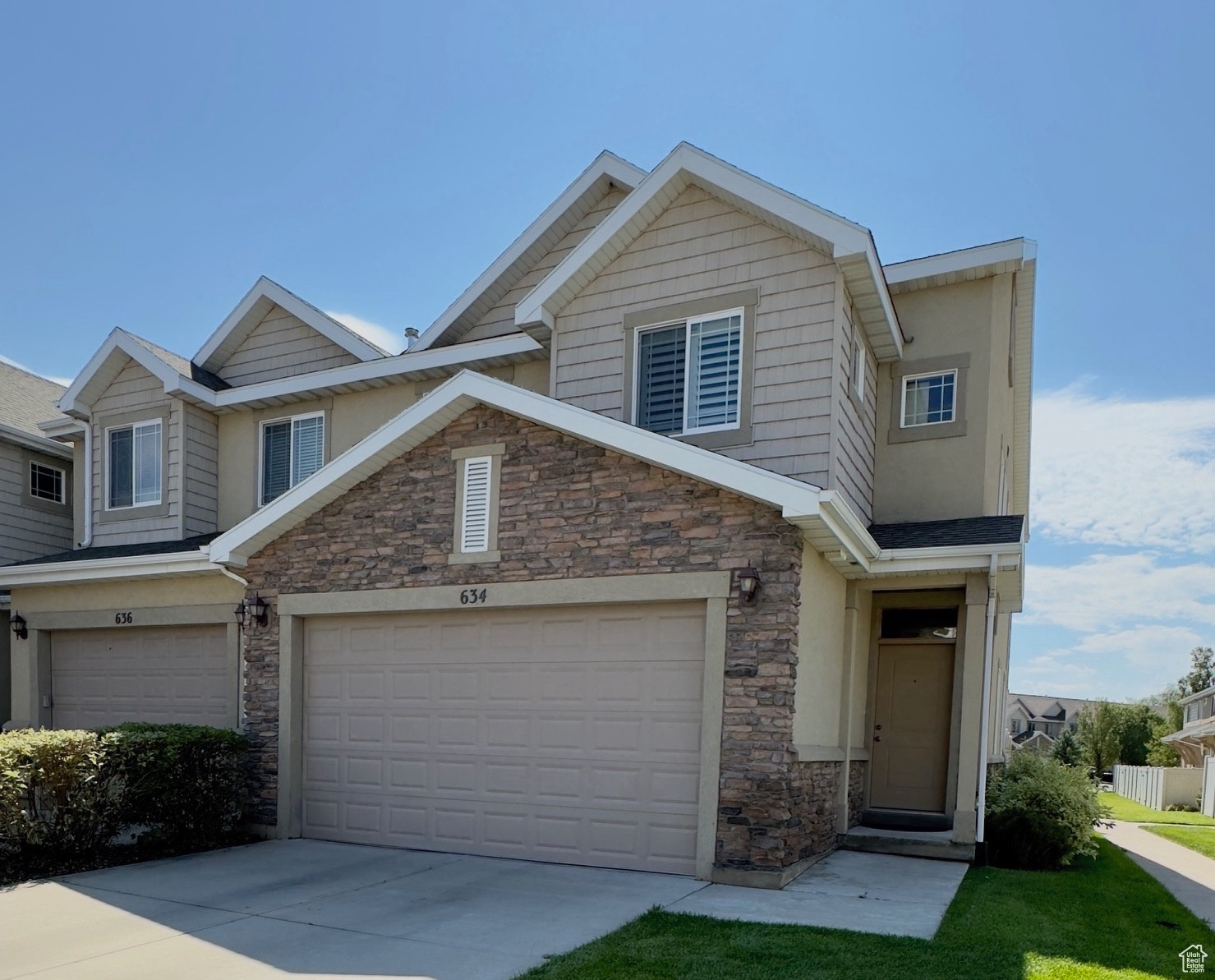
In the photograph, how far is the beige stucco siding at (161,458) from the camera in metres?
14.3

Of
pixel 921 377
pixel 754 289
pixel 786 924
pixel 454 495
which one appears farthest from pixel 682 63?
pixel 786 924

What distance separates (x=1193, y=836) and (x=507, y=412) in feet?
50.8

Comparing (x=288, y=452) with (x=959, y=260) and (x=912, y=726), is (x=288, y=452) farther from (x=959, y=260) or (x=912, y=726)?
(x=959, y=260)

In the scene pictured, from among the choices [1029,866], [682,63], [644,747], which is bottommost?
[1029,866]

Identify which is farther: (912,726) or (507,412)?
(912,726)

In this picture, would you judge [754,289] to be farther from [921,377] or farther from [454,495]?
[454,495]

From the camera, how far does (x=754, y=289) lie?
10.0 m

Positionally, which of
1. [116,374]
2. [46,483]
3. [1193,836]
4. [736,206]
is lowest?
[1193,836]

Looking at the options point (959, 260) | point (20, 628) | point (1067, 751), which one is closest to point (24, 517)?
point (20, 628)

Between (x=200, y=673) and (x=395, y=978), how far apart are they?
321 inches

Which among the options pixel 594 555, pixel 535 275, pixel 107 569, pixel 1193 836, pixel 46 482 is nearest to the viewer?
pixel 594 555

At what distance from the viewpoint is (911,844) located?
943cm

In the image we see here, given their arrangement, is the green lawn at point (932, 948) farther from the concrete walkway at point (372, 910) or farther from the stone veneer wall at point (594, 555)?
the stone veneer wall at point (594, 555)

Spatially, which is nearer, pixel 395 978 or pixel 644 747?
pixel 395 978
